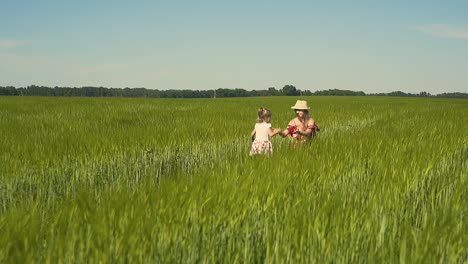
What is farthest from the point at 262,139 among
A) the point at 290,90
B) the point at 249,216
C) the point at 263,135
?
the point at 290,90

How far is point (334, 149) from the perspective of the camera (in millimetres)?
4551

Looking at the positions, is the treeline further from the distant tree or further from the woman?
the woman

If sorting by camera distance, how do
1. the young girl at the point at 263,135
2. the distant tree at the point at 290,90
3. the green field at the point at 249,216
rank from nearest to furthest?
the green field at the point at 249,216 < the young girl at the point at 263,135 < the distant tree at the point at 290,90

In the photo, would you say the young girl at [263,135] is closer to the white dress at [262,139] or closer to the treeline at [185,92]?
the white dress at [262,139]

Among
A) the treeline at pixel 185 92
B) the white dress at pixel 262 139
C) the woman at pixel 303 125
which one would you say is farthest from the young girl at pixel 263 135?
the treeline at pixel 185 92

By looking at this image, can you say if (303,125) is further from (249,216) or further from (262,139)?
(249,216)

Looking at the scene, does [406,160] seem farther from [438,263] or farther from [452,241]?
A: [438,263]

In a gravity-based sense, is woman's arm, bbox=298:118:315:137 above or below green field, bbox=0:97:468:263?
above

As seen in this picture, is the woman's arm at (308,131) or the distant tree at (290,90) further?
the distant tree at (290,90)

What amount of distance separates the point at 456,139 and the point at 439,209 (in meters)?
4.10

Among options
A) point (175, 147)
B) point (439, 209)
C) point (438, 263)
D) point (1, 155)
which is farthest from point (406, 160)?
point (1, 155)

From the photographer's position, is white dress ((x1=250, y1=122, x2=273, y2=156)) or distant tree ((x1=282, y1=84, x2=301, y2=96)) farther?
distant tree ((x1=282, y1=84, x2=301, y2=96))

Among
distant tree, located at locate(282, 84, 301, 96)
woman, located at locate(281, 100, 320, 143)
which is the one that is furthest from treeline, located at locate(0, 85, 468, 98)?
woman, located at locate(281, 100, 320, 143)

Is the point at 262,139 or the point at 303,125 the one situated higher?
the point at 303,125
